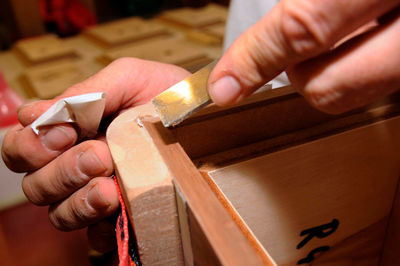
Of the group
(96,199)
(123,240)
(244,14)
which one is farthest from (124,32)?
(123,240)

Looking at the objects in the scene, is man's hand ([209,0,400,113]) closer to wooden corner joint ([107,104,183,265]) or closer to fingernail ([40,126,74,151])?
wooden corner joint ([107,104,183,265])

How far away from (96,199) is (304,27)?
0.39 metres

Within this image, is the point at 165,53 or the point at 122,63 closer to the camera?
the point at 122,63

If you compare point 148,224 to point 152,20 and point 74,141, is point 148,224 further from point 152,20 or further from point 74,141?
point 152,20

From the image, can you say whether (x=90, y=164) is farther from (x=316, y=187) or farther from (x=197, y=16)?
(x=197, y=16)

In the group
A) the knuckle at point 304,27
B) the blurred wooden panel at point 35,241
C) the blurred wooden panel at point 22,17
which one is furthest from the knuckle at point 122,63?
the blurred wooden panel at point 22,17

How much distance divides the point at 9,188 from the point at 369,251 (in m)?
1.24

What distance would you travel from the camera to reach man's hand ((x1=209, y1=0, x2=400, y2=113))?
0.31 metres

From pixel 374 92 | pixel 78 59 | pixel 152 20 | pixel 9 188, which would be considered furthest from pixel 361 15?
pixel 152 20

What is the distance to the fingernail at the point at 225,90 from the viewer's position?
15.8 inches

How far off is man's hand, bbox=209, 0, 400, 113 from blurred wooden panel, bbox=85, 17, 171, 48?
1.34 m

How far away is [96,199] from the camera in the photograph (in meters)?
0.53

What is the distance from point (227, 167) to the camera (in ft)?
1.65

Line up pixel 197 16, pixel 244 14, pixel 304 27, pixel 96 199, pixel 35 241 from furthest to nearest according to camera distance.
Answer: pixel 197 16 < pixel 35 241 < pixel 244 14 < pixel 96 199 < pixel 304 27
